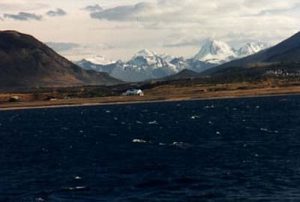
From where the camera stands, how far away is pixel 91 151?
12825cm

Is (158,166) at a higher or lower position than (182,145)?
higher

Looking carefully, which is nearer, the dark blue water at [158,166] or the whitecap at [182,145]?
the dark blue water at [158,166]

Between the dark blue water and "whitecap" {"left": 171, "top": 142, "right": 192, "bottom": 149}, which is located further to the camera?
"whitecap" {"left": 171, "top": 142, "right": 192, "bottom": 149}

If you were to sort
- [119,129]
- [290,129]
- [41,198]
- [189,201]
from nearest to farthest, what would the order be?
[189,201]
[41,198]
[290,129]
[119,129]

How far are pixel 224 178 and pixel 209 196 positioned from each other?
38.0 ft

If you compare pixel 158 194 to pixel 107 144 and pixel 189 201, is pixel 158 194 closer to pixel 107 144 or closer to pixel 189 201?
pixel 189 201

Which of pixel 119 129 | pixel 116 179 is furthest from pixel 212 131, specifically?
pixel 116 179

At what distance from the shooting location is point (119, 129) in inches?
7441

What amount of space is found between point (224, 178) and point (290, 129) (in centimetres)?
7508

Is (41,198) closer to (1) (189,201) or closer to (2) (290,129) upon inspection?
(1) (189,201)

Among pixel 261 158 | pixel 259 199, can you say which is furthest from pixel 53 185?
pixel 261 158

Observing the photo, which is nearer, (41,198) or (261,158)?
(41,198)

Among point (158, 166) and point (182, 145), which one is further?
point (182, 145)

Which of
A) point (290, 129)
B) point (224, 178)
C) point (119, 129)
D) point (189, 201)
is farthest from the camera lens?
point (119, 129)
